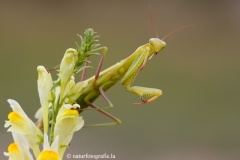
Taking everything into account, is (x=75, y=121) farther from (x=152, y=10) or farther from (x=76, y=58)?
(x=152, y=10)

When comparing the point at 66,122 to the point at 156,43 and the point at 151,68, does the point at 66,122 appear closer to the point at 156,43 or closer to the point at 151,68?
the point at 156,43

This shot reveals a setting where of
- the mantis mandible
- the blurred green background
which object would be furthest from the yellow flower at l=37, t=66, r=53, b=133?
the blurred green background

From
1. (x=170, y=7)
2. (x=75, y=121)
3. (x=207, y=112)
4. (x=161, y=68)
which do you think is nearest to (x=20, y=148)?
(x=75, y=121)

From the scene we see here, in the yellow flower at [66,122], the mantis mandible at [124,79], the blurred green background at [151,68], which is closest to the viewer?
the yellow flower at [66,122]

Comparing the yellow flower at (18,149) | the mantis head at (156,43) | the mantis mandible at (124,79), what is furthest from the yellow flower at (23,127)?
→ the mantis head at (156,43)

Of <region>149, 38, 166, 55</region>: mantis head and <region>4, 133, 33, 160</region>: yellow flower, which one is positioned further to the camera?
<region>149, 38, 166, 55</region>: mantis head

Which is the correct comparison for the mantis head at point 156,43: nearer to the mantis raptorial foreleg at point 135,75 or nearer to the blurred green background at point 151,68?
the mantis raptorial foreleg at point 135,75

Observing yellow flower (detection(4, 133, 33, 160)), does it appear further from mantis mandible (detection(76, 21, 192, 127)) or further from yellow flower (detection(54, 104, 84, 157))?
mantis mandible (detection(76, 21, 192, 127))
